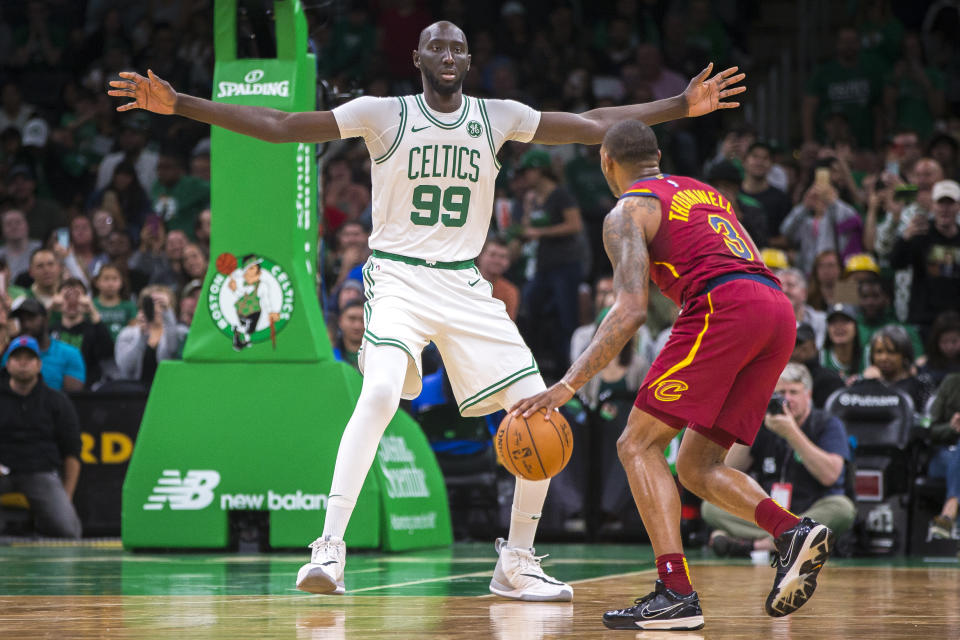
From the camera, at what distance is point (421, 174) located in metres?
6.86

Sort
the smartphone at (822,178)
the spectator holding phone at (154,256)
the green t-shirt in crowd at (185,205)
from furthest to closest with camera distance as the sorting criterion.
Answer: the green t-shirt in crowd at (185,205), the spectator holding phone at (154,256), the smartphone at (822,178)

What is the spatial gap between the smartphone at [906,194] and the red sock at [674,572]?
8538 millimetres

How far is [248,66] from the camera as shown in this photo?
9.55 m

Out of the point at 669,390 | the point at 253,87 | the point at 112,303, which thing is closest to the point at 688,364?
the point at 669,390

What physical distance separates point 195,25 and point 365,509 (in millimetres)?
10708

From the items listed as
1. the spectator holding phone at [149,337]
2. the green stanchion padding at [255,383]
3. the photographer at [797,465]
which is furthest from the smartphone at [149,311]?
the photographer at [797,465]

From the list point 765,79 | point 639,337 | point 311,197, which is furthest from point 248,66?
point 765,79

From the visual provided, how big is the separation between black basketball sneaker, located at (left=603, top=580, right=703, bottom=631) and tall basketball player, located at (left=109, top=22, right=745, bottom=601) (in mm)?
1132

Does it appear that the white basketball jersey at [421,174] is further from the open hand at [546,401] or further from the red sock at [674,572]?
the red sock at [674,572]

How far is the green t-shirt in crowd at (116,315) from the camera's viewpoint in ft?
43.3

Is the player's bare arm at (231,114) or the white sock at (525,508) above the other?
the player's bare arm at (231,114)

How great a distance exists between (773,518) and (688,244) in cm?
117

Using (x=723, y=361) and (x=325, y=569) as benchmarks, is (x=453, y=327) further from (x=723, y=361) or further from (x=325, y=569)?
(x=723, y=361)

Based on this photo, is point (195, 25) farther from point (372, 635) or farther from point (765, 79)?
point (372, 635)
